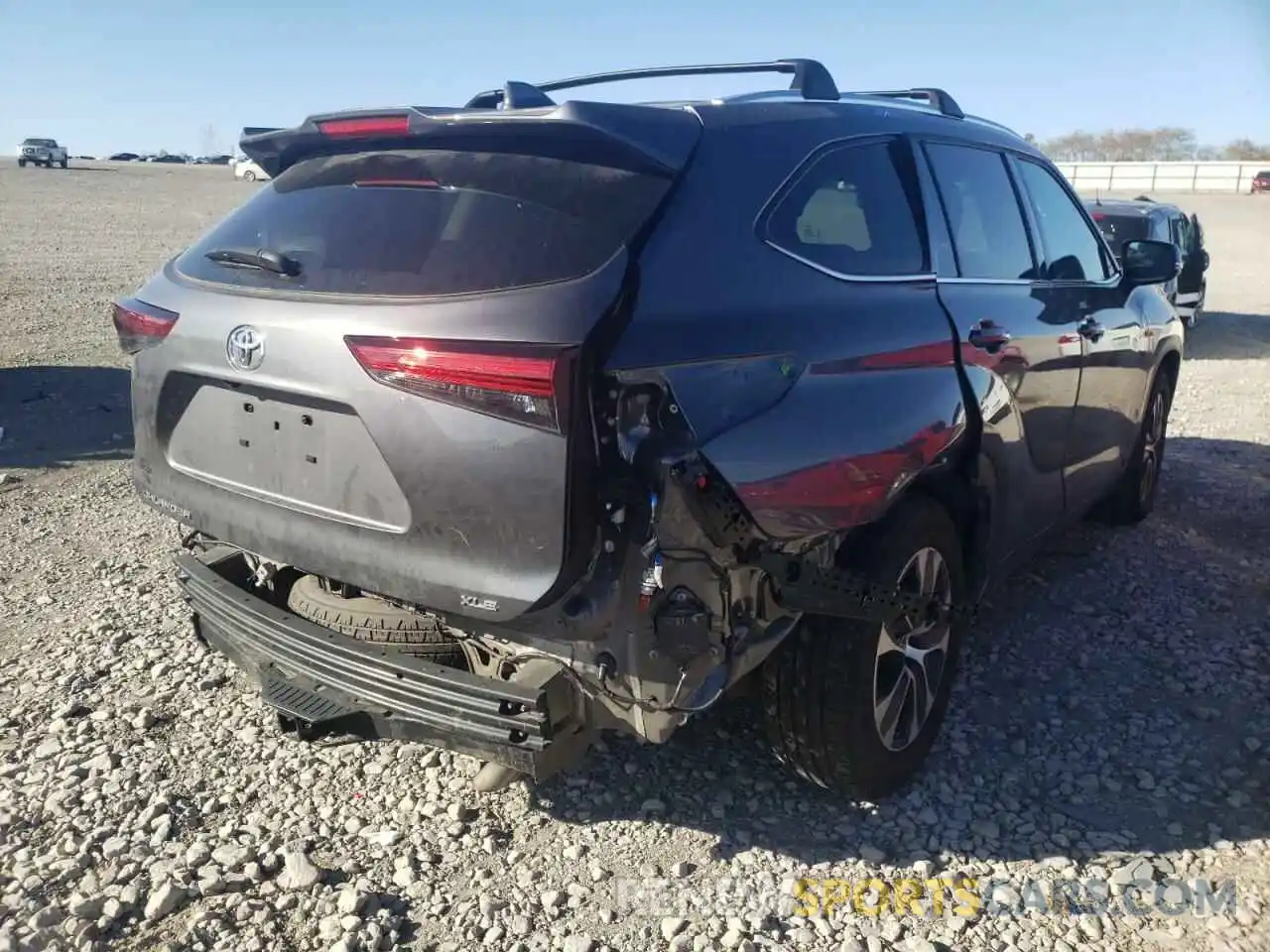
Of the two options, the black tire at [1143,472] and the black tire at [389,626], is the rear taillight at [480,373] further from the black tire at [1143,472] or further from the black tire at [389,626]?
the black tire at [1143,472]

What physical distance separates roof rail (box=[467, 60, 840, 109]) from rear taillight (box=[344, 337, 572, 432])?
836 millimetres

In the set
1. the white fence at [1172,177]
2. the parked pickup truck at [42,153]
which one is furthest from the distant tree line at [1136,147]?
the parked pickup truck at [42,153]

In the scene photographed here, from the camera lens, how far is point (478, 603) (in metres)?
2.36

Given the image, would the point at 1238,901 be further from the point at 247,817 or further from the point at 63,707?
the point at 63,707

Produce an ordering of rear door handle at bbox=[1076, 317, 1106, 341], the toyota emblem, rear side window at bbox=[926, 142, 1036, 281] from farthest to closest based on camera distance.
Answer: rear door handle at bbox=[1076, 317, 1106, 341], rear side window at bbox=[926, 142, 1036, 281], the toyota emblem

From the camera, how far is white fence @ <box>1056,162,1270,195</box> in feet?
199

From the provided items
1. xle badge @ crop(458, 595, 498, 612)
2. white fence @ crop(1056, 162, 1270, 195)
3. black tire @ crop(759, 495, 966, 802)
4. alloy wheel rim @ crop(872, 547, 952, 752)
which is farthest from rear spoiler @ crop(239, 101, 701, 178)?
white fence @ crop(1056, 162, 1270, 195)

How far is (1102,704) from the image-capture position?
12.5 feet

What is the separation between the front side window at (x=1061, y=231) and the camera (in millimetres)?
4180

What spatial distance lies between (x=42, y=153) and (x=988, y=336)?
69.2 meters

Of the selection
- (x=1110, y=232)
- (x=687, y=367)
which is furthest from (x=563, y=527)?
(x=1110, y=232)

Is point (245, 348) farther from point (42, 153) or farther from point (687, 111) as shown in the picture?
point (42, 153)

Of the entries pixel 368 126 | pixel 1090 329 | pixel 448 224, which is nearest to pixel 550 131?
pixel 448 224

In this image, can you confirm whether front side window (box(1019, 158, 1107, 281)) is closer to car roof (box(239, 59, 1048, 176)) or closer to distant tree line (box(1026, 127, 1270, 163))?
car roof (box(239, 59, 1048, 176))
